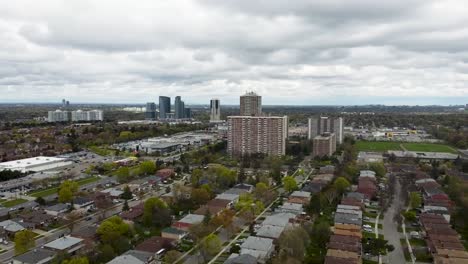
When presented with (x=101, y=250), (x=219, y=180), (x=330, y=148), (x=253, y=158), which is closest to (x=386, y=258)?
(x=101, y=250)

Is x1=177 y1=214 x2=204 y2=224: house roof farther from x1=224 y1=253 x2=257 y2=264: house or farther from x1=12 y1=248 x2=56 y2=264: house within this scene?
x1=12 y1=248 x2=56 y2=264: house

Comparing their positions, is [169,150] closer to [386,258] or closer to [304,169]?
[304,169]

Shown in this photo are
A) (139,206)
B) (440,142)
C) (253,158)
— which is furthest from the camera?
(440,142)

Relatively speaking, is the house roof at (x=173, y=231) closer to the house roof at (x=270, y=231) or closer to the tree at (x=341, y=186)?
the house roof at (x=270, y=231)

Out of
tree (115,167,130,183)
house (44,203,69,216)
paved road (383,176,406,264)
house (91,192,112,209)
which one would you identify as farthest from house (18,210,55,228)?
paved road (383,176,406,264)

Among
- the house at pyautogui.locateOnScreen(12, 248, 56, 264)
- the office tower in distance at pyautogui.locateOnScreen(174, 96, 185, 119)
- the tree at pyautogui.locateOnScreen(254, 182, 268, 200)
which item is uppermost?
the office tower in distance at pyautogui.locateOnScreen(174, 96, 185, 119)

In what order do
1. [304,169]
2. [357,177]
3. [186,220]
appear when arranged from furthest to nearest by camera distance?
[304,169] → [357,177] → [186,220]

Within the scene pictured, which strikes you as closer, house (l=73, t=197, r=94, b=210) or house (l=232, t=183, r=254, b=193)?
house (l=73, t=197, r=94, b=210)
